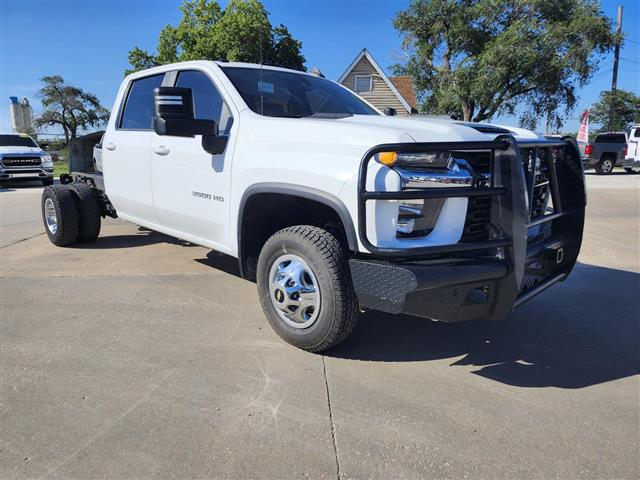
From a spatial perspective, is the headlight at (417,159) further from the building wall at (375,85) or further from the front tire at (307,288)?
the building wall at (375,85)

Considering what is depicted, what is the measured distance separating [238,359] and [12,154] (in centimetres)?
1648

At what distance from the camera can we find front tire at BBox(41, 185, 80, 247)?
6.04 m

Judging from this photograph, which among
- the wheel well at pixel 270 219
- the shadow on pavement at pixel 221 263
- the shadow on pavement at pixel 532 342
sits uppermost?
the wheel well at pixel 270 219

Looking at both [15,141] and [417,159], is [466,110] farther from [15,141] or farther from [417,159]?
[417,159]

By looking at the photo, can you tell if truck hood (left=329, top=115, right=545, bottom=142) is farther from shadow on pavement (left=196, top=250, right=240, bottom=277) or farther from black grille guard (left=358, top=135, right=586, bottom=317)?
shadow on pavement (left=196, top=250, right=240, bottom=277)

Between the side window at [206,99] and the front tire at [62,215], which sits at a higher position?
the side window at [206,99]

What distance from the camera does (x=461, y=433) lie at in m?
2.51

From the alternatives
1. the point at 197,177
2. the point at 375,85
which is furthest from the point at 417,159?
the point at 375,85

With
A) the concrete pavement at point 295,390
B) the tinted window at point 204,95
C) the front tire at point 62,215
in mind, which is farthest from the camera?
the front tire at point 62,215

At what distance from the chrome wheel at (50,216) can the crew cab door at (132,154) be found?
147 cm

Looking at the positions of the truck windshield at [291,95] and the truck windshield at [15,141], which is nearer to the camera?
the truck windshield at [291,95]

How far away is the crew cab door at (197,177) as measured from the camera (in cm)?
376

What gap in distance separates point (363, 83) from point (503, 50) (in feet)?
31.7

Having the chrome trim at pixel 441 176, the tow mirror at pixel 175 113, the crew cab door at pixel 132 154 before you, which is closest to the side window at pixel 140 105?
the crew cab door at pixel 132 154
